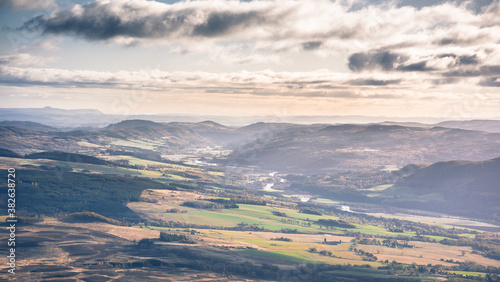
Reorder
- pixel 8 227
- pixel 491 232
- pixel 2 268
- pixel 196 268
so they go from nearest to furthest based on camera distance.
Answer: pixel 2 268 → pixel 196 268 → pixel 8 227 → pixel 491 232

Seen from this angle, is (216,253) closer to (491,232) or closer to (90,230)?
(90,230)

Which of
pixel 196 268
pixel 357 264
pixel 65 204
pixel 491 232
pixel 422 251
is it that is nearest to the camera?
pixel 196 268

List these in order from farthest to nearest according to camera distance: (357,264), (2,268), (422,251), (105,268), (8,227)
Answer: (422,251) < (8,227) < (357,264) < (105,268) < (2,268)

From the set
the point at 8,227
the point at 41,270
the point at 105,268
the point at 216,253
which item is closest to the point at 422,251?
the point at 216,253

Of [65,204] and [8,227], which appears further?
[65,204]

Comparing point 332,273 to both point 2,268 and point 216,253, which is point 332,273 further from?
point 2,268

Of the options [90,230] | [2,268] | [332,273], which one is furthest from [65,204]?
[332,273]

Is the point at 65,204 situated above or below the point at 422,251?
above

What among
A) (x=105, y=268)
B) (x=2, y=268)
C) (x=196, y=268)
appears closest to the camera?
(x=2, y=268)

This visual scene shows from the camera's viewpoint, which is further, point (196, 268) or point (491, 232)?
point (491, 232)
